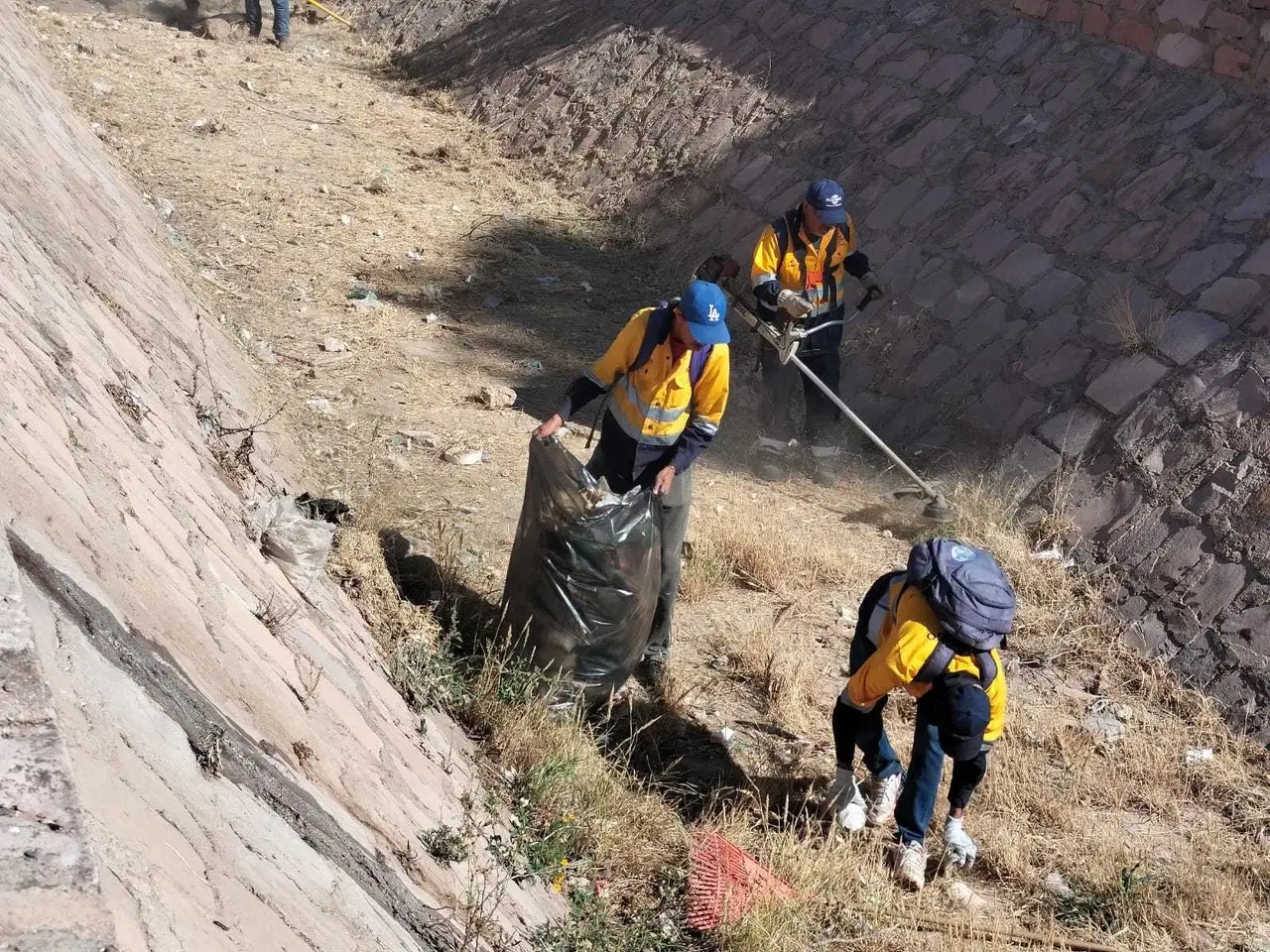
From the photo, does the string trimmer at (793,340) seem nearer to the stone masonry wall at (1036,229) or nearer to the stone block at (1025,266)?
the stone masonry wall at (1036,229)

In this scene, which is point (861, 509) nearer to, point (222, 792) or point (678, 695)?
point (678, 695)

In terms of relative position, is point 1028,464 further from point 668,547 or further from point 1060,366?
point 668,547

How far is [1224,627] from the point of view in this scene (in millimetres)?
5664

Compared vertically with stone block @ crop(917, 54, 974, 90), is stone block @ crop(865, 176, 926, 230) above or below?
below

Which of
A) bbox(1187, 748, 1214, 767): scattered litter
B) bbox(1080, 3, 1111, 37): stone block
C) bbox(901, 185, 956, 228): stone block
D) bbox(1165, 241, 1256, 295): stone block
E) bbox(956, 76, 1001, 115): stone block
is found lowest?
bbox(1187, 748, 1214, 767): scattered litter

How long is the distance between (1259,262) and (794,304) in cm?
226

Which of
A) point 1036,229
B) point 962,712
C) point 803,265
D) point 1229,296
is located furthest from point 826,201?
point 962,712

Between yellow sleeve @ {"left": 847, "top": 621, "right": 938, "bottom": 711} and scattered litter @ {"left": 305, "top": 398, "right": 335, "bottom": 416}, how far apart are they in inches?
140

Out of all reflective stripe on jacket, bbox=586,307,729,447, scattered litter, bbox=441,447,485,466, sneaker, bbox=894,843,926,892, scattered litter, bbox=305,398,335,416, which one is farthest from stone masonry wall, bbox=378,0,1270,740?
scattered litter, bbox=305,398,335,416

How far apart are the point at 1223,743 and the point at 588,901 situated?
9.05ft

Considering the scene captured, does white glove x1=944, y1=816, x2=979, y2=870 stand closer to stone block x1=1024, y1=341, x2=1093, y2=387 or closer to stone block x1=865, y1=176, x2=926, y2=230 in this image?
stone block x1=1024, y1=341, x2=1093, y2=387

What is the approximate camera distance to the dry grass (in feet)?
21.4

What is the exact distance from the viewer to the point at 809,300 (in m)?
6.71

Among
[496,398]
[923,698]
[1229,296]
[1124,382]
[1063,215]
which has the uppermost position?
[1063,215]
